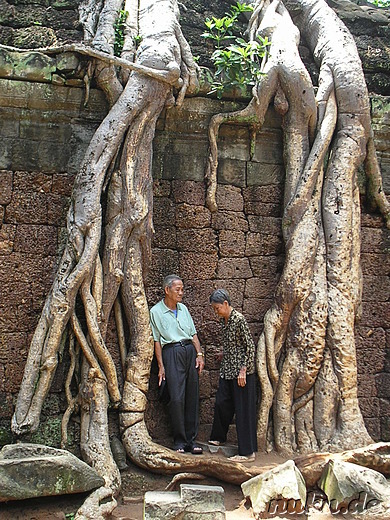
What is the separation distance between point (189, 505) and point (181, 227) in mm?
2235

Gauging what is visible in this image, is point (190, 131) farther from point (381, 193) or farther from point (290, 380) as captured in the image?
point (290, 380)

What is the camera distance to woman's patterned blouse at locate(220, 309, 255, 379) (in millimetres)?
4242

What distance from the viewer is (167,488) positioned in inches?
147

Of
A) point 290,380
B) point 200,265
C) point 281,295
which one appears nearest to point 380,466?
point 290,380

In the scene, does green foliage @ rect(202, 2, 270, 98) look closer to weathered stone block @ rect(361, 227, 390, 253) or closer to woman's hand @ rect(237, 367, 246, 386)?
weathered stone block @ rect(361, 227, 390, 253)

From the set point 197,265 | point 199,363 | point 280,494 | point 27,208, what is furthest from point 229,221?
point 280,494

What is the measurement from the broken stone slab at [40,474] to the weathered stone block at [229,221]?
7.04 feet

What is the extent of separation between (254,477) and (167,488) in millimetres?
541

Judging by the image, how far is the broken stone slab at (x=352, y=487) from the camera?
140 inches

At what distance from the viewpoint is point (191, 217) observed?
4.75m

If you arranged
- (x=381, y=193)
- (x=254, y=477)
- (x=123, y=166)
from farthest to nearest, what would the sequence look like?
(x=381, y=193) < (x=123, y=166) < (x=254, y=477)

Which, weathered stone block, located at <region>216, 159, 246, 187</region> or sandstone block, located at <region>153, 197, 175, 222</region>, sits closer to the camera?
sandstone block, located at <region>153, 197, 175, 222</region>

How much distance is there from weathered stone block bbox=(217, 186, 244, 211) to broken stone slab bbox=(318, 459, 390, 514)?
2080 millimetres

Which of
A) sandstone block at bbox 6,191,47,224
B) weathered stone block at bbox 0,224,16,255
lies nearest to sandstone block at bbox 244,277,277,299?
sandstone block at bbox 6,191,47,224
